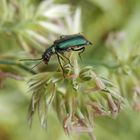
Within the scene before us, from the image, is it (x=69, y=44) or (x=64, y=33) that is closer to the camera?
(x=69, y=44)

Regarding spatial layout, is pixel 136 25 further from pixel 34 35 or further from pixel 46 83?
pixel 46 83

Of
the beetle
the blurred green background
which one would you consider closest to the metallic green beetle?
the beetle

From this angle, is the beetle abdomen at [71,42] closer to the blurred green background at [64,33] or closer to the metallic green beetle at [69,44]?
the metallic green beetle at [69,44]

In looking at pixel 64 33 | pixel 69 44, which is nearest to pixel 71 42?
pixel 69 44

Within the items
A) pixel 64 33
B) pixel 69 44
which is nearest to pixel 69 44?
pixel 69 44

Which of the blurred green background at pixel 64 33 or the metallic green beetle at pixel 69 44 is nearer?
the metallic green beetle at pixel 69 44

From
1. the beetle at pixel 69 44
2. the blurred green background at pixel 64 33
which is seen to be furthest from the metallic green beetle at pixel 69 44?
the blurred green background at pixel 64 33

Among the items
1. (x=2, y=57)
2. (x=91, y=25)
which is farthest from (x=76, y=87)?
(x=91, y=25)

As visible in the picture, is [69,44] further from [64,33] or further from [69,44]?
[64,33]

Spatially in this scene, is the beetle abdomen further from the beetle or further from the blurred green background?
the blurred green background
